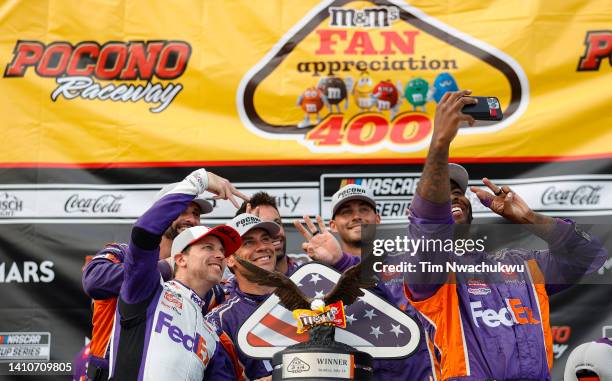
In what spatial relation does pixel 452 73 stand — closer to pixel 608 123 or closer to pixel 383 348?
pixel 608 123

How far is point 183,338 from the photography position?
362cm

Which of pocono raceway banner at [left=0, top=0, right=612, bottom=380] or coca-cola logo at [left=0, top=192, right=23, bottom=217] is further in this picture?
coca-cola logo at [left=0, top=192, right=23, bottom=217]

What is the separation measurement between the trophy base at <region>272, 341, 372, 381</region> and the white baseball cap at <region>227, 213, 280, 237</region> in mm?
1244

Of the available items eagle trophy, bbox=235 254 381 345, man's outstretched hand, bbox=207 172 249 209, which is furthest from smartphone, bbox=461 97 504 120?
man's outstretched hand, bbox=207 172 249 209

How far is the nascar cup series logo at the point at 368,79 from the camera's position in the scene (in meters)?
5.26

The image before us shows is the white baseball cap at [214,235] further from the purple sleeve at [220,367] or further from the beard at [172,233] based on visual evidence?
the beard at [172,233]

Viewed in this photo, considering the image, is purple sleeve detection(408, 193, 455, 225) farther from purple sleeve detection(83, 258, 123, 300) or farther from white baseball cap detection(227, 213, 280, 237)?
purple sleeve detection(83, 258, 123, 300)

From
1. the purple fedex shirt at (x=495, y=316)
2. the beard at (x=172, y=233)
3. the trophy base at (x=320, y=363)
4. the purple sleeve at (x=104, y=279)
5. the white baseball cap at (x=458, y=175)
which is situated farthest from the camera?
the beard at (x=172, y=233)

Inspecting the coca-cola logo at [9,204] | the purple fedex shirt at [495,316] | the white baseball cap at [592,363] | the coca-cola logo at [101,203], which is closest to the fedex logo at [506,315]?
the purple fedex shirt at [495,316]

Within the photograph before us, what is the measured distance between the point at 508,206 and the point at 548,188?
1.42 meters

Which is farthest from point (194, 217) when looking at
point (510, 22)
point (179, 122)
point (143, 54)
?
point (510, 22)

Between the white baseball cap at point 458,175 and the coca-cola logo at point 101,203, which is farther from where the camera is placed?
the coca-cola logo at point 101,203

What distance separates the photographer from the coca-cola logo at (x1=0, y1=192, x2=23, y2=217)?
5.34 meters

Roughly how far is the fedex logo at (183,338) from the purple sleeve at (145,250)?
110 millimetres
